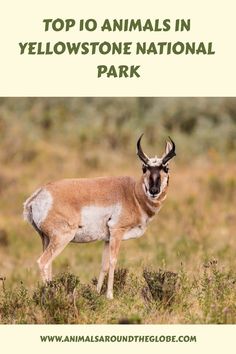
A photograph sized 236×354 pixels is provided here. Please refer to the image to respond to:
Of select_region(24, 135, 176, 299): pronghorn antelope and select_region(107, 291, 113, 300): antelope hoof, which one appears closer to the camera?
select_region(107, 291, 113, 300): antelope hoof

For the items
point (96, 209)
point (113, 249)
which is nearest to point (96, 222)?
point (96, 209)

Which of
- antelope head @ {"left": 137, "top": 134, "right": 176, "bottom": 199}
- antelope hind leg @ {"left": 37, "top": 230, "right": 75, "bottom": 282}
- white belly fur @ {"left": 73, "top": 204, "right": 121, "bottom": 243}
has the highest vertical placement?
antelope head @ {"left": 137, "top": 134, "right": 176, "bottom": 199}

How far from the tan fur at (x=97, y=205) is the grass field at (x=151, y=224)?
1.71ft

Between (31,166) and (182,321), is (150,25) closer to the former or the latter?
(182,321)

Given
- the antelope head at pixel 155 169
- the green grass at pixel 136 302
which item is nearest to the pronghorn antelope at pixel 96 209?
the antelope head at pixel 155 169

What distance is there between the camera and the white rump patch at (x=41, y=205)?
1552 centimetres

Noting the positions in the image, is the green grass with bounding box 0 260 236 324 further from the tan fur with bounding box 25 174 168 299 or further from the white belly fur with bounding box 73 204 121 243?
the white belly fur with bounding box 73 204 121 243

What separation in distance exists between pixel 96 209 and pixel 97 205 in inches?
2.3

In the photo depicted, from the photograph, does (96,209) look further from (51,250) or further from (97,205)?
(51,250)

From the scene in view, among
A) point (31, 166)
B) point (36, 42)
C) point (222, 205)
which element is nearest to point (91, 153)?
point (31, 166)

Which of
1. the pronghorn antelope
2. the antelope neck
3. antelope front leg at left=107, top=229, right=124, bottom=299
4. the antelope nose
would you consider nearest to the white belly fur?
the pronghorn antelope

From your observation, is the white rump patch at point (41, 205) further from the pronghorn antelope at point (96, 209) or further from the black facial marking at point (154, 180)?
the black facial marking at point (154, 180)

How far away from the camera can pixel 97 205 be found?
15562 millimetres

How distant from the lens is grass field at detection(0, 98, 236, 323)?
1458cm
